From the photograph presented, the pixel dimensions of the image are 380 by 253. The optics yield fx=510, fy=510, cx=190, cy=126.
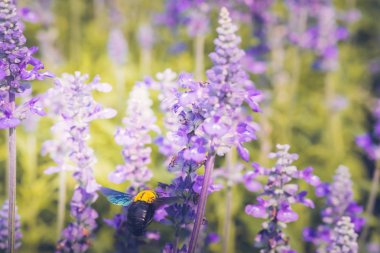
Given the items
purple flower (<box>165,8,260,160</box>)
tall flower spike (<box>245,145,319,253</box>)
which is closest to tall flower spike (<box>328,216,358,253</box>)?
tall flower spike (<box>245,145,319,253</box>)

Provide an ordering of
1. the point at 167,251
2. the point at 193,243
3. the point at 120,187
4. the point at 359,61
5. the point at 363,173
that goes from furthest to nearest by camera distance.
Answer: the point at 359,61
the point at 363,173
the point at 120,187
the point at 167,251
the point at 193,243

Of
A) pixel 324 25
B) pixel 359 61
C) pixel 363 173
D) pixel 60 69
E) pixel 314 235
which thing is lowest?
pixel 314 235

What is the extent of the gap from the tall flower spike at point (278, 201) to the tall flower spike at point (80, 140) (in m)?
0.92

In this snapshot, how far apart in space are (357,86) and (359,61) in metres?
0.84

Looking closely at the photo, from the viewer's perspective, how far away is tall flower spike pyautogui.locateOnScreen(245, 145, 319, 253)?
9.05 feet

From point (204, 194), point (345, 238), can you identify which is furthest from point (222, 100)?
point (345, 238)

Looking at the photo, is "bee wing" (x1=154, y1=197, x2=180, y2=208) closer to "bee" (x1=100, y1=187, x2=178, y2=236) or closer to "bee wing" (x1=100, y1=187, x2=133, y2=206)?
"bee" (x1=100, y1=187, x2=178, y2=236)

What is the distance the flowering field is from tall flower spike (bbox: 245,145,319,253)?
0.01 m

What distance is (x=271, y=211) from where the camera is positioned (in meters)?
2.85

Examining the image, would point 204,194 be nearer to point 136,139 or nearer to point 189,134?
point 189,134

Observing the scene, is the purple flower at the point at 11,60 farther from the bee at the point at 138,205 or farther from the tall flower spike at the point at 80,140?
the bee at the point at 138,205

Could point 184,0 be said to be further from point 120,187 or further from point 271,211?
A: point 271,211

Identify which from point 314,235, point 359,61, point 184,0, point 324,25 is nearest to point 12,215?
point 314,235

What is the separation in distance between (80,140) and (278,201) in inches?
45.2
